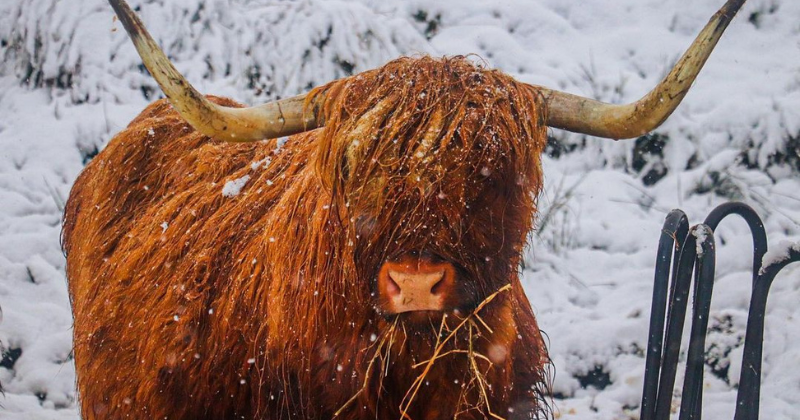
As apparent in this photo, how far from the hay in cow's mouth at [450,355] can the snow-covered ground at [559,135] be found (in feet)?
5.35

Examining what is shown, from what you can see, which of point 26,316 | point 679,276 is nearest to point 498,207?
point 679,276

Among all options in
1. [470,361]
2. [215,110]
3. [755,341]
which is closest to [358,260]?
[470,361]

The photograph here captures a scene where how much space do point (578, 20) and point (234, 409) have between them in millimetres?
5080

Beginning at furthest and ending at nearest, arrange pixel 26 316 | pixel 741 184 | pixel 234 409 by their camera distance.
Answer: pixel 741 184 < pixel 26 316 < pixel 234 409

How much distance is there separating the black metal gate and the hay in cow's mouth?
0.71 metres

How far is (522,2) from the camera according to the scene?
21.8ft

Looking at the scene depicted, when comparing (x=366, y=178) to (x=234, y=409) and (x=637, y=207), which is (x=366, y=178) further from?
(x=637, y=207)

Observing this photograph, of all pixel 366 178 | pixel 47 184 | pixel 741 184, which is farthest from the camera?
pixel 47 184

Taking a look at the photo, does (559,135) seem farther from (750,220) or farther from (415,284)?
(415,284)

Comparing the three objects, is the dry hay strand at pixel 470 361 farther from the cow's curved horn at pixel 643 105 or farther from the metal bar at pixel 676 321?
the metal bar at pixel 676 321

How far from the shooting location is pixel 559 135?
5.77m

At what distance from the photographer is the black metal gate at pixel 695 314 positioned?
8.18 feet

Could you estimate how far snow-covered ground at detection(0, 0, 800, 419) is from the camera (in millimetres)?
4164

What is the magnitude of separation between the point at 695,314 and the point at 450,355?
37.7 inches
